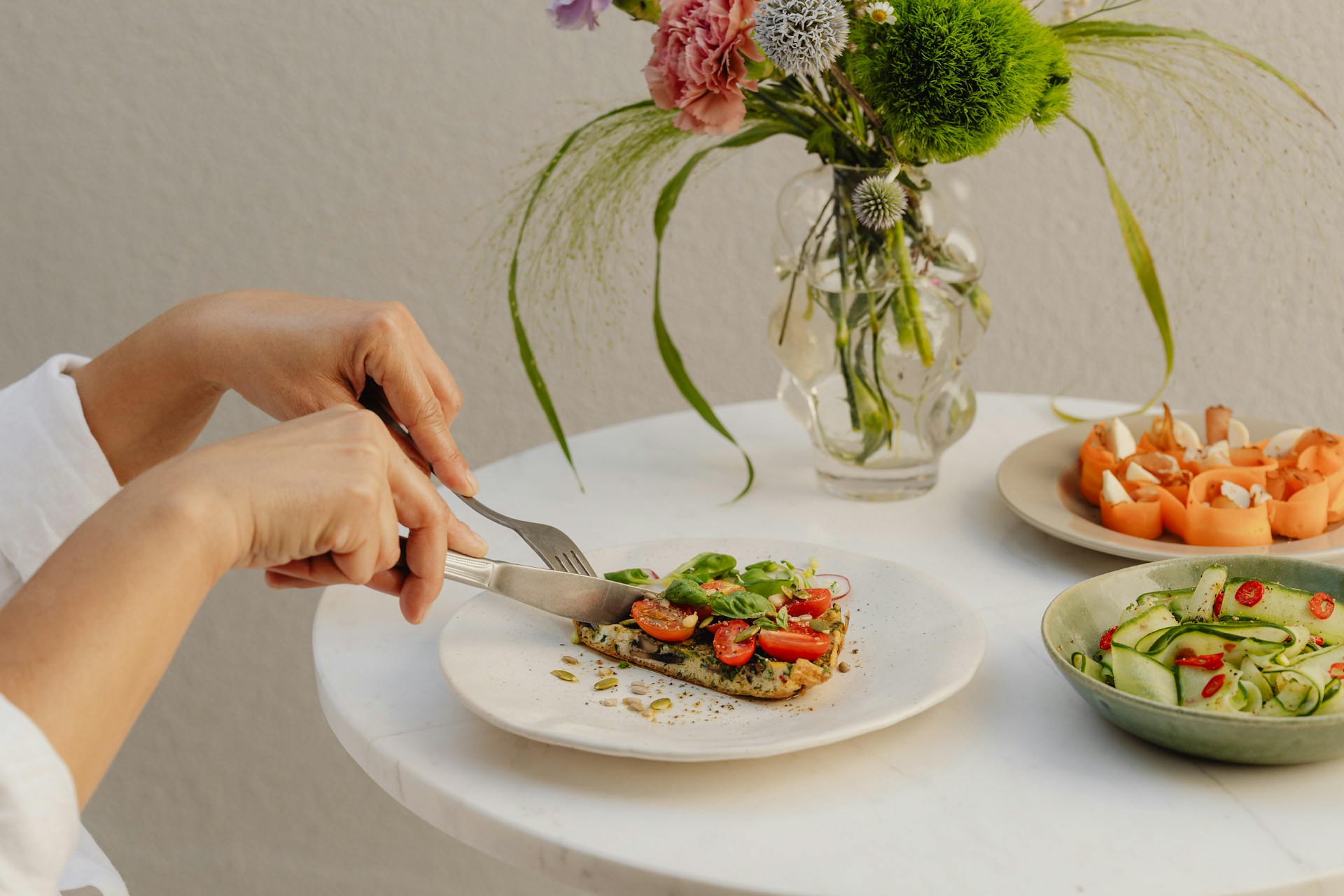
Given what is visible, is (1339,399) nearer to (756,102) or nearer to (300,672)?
(756,102)

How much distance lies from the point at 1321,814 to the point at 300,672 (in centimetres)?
218

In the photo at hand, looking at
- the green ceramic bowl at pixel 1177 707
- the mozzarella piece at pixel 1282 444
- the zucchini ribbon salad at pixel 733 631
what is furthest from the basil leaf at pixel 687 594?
the mozzarella piece at pixel 1282 444

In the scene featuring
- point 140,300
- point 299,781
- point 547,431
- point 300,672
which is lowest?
point 299,781

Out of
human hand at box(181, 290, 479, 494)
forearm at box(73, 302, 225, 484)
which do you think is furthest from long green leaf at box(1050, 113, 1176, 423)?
forearm at box(73, 302, 225, 484)

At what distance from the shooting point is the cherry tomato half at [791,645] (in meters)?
0.84

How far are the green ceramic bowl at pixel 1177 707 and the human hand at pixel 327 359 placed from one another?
489mm

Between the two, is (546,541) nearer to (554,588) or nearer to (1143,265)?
(554,588)

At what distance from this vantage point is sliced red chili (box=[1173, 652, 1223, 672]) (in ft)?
2.49

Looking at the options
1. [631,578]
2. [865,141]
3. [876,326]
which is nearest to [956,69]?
[865,141]

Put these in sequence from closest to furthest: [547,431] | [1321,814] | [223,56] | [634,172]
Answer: [1321,814] → [634,172] → [223,56] → [547,431]

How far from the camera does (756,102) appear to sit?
1186mm

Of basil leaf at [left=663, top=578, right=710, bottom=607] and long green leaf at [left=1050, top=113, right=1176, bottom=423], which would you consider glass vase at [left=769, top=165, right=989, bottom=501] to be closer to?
long green leaf at [left=1050, top=113, right=1176, bottom=423]

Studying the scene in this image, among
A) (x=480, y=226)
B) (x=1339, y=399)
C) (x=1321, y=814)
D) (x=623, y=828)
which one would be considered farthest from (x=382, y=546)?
(x=1339, y=399)

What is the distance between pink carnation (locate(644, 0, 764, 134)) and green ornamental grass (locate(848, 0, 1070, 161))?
11 centimetres
